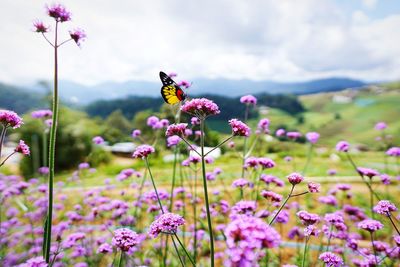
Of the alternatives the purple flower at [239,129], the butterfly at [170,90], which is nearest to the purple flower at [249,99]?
the butterfly at [170,90]

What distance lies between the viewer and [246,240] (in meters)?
1.38

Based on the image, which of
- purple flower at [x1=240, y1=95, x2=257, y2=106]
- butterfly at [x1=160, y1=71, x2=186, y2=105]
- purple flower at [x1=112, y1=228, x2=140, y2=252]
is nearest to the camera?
purple flower at [x1=112, y1=228, x2=140, y2=252]

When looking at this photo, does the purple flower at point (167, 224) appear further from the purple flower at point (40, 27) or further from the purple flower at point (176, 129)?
the purple flower at point (40, 27)

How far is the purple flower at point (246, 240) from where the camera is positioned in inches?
51.5

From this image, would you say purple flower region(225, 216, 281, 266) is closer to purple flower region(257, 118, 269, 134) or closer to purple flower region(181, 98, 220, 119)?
purple flower region(181, 98, 220, 119)

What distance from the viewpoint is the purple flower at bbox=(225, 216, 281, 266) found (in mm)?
1308

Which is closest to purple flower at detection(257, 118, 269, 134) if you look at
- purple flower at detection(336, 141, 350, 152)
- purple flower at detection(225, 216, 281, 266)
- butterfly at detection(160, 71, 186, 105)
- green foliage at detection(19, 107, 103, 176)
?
purple flower at detection(336, 141, 350, 152)

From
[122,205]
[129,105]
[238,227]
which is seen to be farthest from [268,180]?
[129,105]

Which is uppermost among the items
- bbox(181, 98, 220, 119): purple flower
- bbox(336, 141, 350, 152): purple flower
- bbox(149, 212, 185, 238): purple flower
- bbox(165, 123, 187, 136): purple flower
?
bbox(181, 98, 220, 119): purple flower

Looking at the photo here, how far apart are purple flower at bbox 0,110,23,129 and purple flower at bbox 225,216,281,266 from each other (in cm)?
221

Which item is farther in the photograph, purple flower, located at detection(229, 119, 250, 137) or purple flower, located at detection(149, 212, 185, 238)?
purple flower, located at detection(229, 119, 250, 137)

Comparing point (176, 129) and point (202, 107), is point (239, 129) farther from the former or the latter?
point (176, 129)

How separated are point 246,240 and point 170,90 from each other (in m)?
2.52

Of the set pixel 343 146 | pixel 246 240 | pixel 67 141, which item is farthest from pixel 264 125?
pixel 67 141
